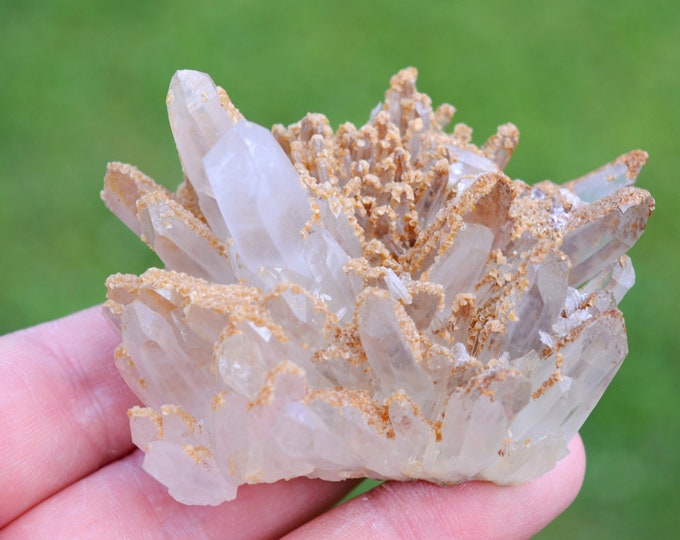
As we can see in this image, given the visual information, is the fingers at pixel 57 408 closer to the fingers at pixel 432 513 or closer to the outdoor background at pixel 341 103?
the fingers at pixel 432 513

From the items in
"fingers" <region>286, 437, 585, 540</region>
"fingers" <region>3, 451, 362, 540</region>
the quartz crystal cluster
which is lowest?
"fingers" <region>3, 451, 362, 540</region>

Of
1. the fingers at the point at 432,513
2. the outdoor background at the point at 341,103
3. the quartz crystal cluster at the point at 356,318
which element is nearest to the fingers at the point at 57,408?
the quartz crystal cluster at the point at 356,318

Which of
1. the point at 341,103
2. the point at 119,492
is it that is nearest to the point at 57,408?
the point at 119,492

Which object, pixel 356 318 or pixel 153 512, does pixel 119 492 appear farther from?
pixel 356 318

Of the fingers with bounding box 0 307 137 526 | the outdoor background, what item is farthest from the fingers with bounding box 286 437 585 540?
the outdoor background

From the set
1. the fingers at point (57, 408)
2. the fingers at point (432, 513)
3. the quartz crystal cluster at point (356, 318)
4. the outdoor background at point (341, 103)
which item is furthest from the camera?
the outdoor background at point (341, 103)

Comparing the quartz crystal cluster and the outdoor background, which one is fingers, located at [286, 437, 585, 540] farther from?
the outdoor background

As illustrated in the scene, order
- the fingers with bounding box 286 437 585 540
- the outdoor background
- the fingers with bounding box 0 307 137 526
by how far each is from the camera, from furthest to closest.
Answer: the outdoor background, the fingers with bounding box 0 307 137 526, the fingers with bounding box 286 437 585 540

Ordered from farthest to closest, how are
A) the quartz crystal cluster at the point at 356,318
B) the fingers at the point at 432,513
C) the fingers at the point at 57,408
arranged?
1. the fingers at the point at 57,408
2. the fingers at the point at 432,513
3. the quartz crystal cluster at the point at 356,318

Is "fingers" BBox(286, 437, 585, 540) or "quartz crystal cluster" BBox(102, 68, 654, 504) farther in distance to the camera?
"fingers" BBox(286, 437, 585, 540)
